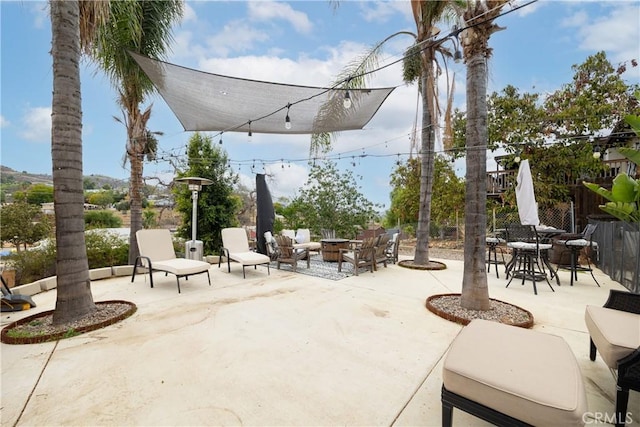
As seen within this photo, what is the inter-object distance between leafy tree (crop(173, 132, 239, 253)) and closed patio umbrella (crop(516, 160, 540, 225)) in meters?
7.27

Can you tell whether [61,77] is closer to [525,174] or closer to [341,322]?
[341,322]

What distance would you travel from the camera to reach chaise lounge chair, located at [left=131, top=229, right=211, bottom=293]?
16.4 ft

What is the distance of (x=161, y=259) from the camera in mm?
5547

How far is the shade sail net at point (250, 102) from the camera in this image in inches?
214

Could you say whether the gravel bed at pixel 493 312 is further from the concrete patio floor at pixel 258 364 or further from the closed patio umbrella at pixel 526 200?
the closed patio umbrella at pixel 526 200

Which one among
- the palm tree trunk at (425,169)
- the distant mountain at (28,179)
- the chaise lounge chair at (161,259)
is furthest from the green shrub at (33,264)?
the palm tree trunk at (425,169)

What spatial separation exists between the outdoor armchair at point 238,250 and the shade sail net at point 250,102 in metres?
2.76

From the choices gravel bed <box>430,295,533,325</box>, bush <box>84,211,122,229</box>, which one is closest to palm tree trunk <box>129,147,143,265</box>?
bush <box>84,211,122,229</box>

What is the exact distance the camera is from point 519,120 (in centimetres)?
1035

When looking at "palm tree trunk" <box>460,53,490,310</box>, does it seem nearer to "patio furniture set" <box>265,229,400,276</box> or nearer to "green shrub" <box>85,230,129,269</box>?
"patio furniture set" <box>265,229,400,276</box>

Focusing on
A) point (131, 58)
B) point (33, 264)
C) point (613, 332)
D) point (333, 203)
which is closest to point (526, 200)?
point (613, 332)

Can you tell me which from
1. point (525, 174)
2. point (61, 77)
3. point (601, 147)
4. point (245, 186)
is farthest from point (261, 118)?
point (601, 147)

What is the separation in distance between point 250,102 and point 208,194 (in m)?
3.21

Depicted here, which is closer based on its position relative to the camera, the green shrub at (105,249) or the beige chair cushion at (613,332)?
the beige chair cushion at (613,332)
